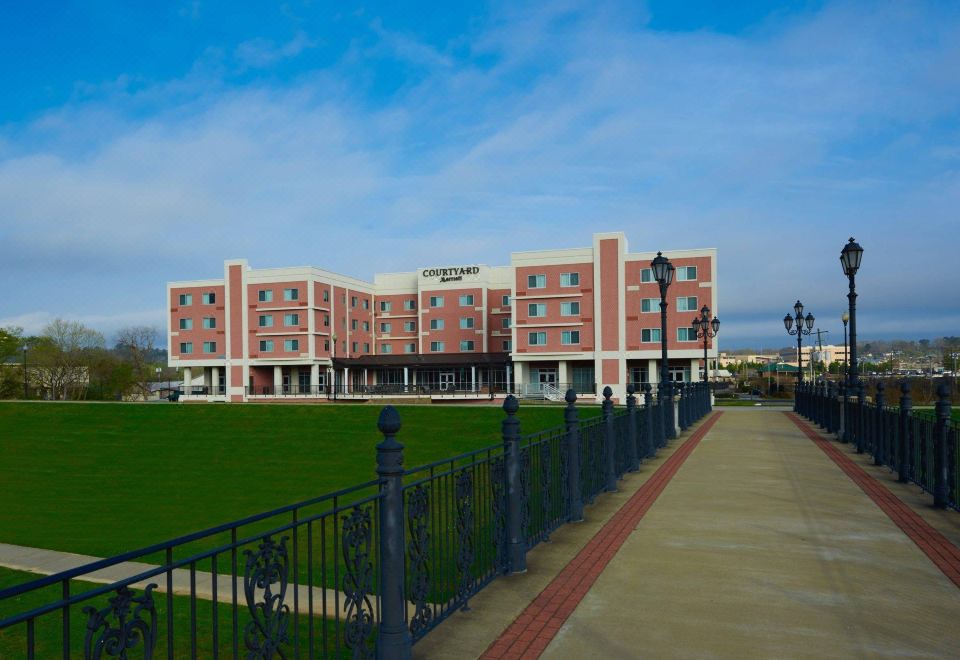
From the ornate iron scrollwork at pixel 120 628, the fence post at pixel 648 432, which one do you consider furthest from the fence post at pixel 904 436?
the ornate iron scrollwork at pixel 120 628

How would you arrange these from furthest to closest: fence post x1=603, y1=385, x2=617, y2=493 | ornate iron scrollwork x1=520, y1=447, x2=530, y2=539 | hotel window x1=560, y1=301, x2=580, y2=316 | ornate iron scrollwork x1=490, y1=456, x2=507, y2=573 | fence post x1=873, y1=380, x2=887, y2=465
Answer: hotel window x1=560, y1=301, x2=580, y2=316, fence post x1=873, y1=380, x2=887, y2=465, fence post x1=603, y1=385, x2=617, y2=493, ornate iron scrollwork x1=520, y1=447, x2=530, y2=539, ornate iron scrollwork x1=490, y1=456, x2=507, y2=573

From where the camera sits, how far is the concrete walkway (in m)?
5.25

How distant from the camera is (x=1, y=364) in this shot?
75.8 meters

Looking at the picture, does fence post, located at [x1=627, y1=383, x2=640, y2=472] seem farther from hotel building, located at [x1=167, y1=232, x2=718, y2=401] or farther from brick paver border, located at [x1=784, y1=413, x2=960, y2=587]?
hotel building, located at [x1=167, y1=232, x2=718, y2=401]

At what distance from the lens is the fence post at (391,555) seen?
4754 mm

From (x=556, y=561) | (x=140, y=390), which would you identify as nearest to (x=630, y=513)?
(x=556, y=561)

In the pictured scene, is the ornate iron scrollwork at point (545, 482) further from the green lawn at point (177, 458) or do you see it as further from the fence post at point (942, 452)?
the green lawn at point (177, 458)

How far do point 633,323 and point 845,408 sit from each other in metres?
41.5

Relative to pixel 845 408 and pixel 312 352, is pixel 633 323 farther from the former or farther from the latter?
pixel 845 408

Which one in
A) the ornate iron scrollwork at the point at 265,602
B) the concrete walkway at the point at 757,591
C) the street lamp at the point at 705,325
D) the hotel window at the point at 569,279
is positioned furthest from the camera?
the hotel window at the point at 569,279

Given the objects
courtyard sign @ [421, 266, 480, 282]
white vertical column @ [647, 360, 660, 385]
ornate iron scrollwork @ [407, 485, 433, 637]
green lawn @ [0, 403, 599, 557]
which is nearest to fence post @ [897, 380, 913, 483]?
ornate iron scrollwork @ [407, 485, 433, 637]

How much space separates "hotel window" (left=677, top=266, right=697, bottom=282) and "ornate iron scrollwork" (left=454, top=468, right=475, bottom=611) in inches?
2249

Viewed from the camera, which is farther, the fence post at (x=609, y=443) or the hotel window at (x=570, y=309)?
the hotel window at (x=570, y=309)

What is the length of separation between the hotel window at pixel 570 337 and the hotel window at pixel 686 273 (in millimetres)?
9964
